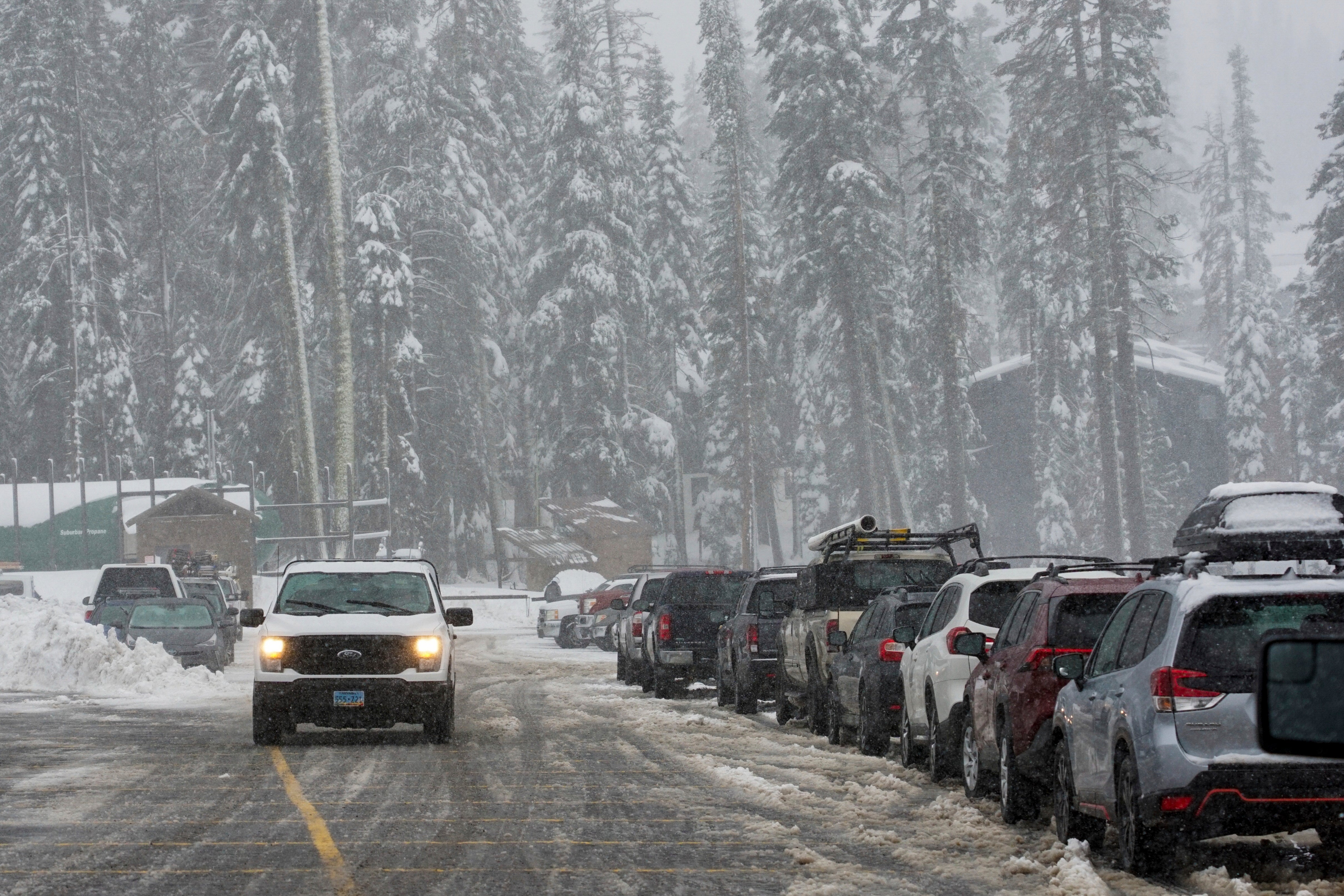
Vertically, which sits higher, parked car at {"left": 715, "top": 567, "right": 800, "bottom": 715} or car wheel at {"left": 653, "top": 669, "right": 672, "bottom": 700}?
parked car at {"left": 715, "top": 567, "right": 800, "bottom": 715}

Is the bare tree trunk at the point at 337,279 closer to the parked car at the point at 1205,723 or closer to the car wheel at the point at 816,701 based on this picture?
the car wheel at the point at 816,701

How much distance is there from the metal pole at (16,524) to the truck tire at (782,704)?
117 ft

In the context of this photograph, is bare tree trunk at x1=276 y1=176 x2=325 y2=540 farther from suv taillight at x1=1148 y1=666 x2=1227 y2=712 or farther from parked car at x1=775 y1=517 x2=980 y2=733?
suv taillight at x1=1148 y1=666 x2=1227 y2=712

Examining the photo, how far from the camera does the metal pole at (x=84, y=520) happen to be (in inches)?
2185

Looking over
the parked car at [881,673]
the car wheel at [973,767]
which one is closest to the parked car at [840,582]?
the parked car at [881,673]

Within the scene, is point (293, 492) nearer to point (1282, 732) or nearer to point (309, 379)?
point (309, 379)

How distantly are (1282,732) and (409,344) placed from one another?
69721mm

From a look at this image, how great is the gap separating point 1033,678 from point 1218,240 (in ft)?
335

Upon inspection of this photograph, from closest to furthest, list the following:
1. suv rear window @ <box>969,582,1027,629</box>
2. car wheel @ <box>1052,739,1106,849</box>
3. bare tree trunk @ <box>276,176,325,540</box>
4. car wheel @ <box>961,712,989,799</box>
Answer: car wheel @ <box>1052,739,1106,849</box>, car wheel @ <box>961,712,989,799</box>, suv rear window @ <box>969,582,1027,629</box>, bare tree trunk @ <box>276,176,325,540</box>

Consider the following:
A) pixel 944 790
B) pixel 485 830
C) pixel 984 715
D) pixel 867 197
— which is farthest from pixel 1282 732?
pixel 867 197

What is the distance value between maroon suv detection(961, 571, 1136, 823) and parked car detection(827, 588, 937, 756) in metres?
3.20

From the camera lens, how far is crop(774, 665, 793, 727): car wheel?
20.0m

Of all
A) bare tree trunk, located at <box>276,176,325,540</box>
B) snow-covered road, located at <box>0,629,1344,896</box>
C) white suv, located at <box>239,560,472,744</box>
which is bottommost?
snow-covered road, located at <box>0,629,1344,896</box>

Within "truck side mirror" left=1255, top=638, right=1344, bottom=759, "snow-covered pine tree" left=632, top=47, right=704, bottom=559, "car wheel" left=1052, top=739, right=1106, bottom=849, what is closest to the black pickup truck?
"car wheel" left=1052, top=739, right=1106, bottom=849
